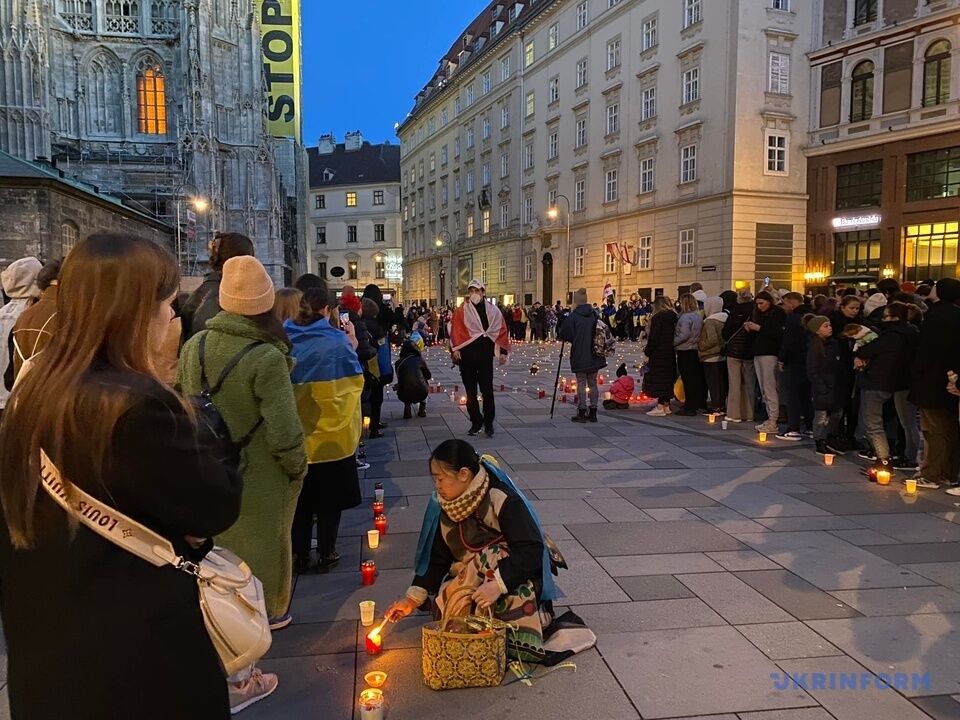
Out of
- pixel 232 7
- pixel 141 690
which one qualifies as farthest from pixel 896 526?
pixel 232 7

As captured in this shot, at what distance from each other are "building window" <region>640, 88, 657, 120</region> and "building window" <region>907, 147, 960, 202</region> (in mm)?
12177

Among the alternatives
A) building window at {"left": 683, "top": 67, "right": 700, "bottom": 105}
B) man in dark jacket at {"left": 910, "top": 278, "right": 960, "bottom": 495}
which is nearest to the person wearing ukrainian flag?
man in dark jacket at {"left": 910, "top": 278, "right": 960, "bottom": 495}

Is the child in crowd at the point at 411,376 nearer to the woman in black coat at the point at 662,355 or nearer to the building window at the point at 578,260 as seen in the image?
the woman in black coat at the point at 662,355

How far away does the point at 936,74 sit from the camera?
28047mm

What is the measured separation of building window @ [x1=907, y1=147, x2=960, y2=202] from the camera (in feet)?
90.3

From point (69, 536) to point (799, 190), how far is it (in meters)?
35.8

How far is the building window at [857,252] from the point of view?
30.5 meters

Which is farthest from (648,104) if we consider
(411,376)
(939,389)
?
(939,389)

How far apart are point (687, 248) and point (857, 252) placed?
732 cm

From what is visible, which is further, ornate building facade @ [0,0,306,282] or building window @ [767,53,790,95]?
ornate building facade @ [0,0,306,282]

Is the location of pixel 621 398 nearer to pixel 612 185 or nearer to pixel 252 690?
pixel 252 690

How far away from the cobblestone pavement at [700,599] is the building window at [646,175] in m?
30.5

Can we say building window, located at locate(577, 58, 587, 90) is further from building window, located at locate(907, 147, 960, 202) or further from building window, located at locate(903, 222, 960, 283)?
building window, located at locate(903, 222, 960, 283)

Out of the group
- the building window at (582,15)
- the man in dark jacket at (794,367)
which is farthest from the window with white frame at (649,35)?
the man in dark jacket at (794,367)
